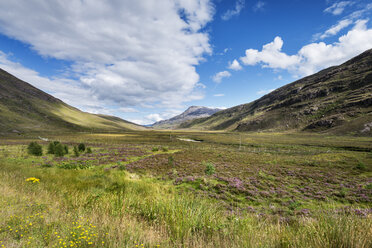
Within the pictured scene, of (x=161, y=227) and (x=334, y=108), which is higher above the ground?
(x=334, y=108)

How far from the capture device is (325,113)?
5054 inches

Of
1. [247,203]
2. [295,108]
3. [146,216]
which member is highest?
[295,108]

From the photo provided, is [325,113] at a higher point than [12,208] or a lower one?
higher

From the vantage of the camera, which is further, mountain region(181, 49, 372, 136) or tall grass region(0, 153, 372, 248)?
mountain region(181, 49, 372, 136)

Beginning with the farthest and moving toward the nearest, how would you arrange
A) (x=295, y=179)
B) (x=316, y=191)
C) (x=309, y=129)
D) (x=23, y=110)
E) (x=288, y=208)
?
(x=23, y=110) < (x=309, y=129) < (x=295, y=179) < (x=316, y=191) < (x=288, y=208)

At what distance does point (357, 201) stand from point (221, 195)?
33.1 ft

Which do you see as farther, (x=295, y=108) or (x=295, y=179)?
(x=295, y=108)

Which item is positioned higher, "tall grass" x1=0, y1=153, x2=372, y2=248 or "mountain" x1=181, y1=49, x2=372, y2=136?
"mountain" x1=181, y1=49, x2=372, y2=136

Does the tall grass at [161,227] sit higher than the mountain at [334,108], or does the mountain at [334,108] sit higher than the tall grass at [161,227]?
the mountain at [334,108]

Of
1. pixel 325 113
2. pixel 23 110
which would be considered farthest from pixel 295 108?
pixel 23 110

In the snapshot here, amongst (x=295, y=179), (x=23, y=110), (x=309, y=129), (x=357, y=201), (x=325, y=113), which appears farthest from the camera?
(x=23, y=110)

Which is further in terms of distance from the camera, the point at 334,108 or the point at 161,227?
the point at 334,108

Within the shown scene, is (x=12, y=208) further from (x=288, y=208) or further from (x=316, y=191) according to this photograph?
(x=316, y=191)

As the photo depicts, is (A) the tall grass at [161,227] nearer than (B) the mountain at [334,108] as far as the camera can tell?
Yes
